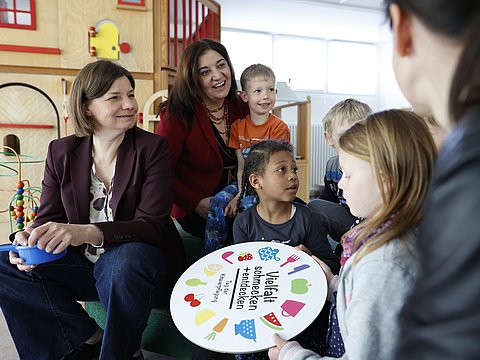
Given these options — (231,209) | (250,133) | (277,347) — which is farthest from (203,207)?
(277,347)

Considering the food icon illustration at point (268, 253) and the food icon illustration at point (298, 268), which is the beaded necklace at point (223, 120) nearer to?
the food icon illustration at point (268, 253)

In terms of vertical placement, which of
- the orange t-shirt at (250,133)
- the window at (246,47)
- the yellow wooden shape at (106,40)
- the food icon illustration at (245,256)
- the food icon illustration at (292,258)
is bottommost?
the food icon illustration at (245,256)

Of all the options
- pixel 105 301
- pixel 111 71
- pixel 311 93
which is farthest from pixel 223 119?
pixel 311 93

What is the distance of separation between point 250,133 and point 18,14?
188cm

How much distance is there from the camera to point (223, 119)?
6.15ft

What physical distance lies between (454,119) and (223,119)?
1.57m

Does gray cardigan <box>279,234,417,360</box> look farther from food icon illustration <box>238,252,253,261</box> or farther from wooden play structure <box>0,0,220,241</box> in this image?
wooden play structure <box>0,0,220,241</box>

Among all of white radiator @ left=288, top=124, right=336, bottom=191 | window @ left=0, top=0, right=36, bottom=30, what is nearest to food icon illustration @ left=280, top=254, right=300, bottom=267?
window @ left=0, top=0, right=36, bottom=30

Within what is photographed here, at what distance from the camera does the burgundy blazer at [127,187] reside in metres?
1.37

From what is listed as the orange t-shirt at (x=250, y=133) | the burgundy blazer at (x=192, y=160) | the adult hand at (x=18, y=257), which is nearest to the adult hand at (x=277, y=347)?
the adult hand at (x=18, y=257)

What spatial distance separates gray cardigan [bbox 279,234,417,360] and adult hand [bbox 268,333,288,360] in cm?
23

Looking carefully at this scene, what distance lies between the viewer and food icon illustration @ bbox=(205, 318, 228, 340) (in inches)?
36.2

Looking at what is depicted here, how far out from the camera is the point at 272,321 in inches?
36.7

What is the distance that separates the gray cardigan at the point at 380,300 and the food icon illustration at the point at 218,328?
0.36 meters
